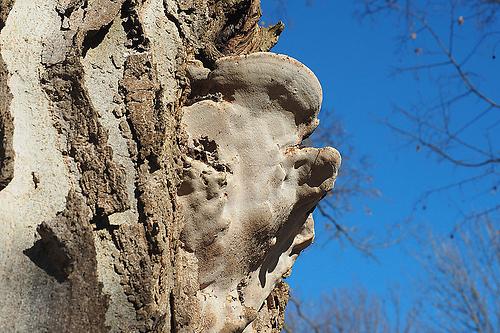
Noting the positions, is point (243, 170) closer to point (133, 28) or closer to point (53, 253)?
point (133, 28)

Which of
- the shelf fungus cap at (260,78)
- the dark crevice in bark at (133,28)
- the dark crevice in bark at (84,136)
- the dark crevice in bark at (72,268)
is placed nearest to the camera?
the dark crevice in bark at (72,268)

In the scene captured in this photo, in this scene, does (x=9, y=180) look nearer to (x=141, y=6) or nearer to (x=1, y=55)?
(x=1, y=55)

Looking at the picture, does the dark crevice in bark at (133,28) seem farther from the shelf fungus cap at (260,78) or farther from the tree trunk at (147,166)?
the shelf fungus cap at (260,78)

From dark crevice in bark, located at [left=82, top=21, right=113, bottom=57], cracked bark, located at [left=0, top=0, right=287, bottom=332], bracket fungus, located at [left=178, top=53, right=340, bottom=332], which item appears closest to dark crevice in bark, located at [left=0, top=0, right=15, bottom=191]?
cracked bark, located at [left=0, top=0, right=287, bottom=332]

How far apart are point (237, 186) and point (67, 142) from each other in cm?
41

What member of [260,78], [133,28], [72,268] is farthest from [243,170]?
[72,268]

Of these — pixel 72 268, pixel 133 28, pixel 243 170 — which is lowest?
pixel 72 268

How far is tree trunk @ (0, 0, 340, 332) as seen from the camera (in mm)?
1148

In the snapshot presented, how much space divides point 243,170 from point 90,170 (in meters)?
0.40

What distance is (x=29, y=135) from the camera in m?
1.21

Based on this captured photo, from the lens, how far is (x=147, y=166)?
4.34 feet

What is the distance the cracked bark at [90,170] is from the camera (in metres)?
1.13

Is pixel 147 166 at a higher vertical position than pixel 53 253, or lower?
higher

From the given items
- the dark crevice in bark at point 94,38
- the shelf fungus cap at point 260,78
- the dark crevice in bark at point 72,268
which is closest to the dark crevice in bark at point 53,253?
the dark crevice in bark at point 72,268
